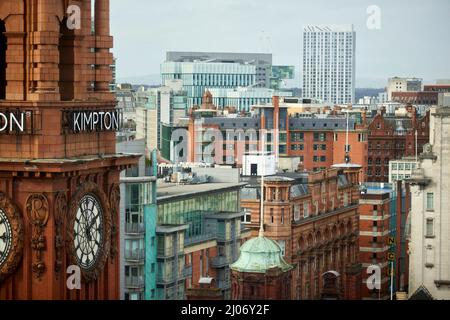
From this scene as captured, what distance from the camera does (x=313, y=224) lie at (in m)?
55.8

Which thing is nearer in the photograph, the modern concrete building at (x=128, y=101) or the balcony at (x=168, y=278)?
the balcony at (x=168, y=278)

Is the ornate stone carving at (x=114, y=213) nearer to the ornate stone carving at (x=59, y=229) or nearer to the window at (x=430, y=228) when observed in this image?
the ornate stone carving at (x=59, y=229)

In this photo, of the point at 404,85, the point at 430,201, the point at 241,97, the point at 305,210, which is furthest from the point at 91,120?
the point at 404,85

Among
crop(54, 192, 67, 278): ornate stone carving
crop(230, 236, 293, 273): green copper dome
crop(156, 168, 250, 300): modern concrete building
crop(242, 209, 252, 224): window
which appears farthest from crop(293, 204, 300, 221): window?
crop(54, 192, 67, 278): ornate stone carving

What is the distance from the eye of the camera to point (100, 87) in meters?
19.3

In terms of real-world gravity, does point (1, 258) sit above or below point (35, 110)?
below

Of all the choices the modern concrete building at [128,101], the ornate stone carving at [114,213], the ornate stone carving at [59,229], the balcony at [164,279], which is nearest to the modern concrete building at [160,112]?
the modern concrete building at [128,101]

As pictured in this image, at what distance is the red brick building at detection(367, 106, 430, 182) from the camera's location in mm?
93938

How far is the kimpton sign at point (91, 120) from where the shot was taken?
18516 millimetres

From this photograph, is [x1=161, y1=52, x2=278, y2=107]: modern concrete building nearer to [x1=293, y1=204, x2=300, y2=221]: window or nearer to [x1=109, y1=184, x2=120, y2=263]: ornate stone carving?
[x1=293, y1=204, x2=300, y2=221]: window

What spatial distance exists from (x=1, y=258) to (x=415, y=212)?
24426 millimetres

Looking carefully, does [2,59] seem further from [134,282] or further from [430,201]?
[430,201]
